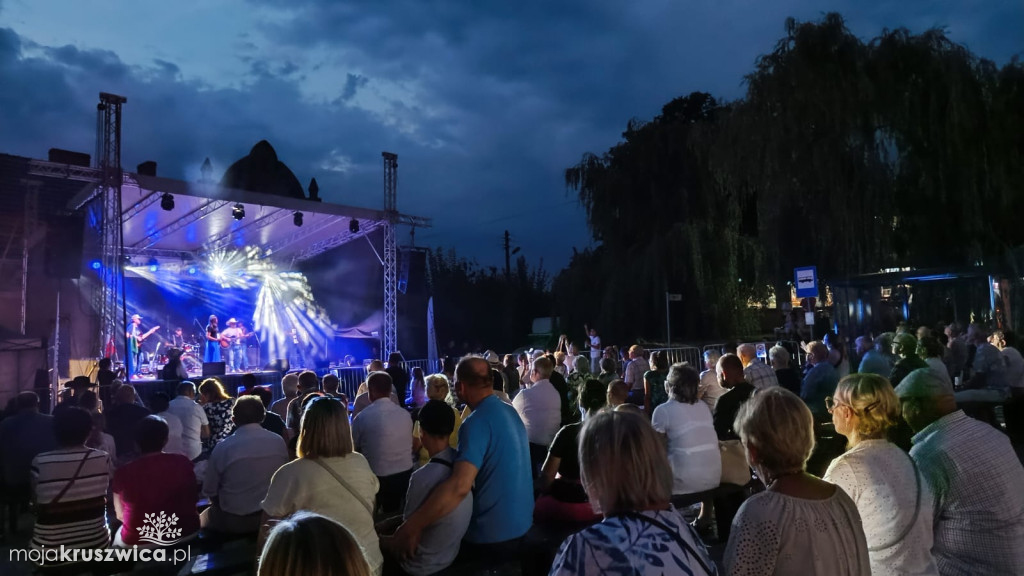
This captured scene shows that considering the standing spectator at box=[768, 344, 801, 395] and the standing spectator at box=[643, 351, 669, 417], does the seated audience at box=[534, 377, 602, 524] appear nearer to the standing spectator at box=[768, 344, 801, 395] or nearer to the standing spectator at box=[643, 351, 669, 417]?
the standing spectator at box=[643, 351, 669, 417]

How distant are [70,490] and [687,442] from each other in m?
3.92

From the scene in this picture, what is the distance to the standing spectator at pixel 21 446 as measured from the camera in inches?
239

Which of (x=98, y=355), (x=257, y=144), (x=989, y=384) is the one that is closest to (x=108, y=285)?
(x=98, y=355)

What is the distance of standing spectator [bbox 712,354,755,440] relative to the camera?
5.11m

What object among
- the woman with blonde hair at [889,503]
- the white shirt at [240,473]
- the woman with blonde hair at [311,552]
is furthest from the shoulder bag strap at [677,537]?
the white shirt at [240,473]

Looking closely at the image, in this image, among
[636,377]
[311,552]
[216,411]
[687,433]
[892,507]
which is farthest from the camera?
[636,377]

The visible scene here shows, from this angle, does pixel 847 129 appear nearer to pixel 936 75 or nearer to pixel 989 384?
pixel 936 75

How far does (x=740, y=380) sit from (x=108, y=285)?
1165 cm

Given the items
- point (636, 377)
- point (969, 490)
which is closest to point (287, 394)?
point (636, 377)

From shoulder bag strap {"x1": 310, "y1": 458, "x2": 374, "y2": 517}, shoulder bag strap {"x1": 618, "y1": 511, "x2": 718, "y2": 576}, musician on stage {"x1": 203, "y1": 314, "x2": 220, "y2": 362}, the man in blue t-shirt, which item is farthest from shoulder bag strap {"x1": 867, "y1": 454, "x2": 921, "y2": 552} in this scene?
musician on stage {"x1": 203, "y1": 314, "x2": 220, "y2": 362}

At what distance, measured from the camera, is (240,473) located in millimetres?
4133

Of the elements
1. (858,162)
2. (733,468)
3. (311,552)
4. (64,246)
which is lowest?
(733,468)

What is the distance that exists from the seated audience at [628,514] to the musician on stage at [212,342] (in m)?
16.3

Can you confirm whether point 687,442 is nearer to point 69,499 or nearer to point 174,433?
point 69,499
